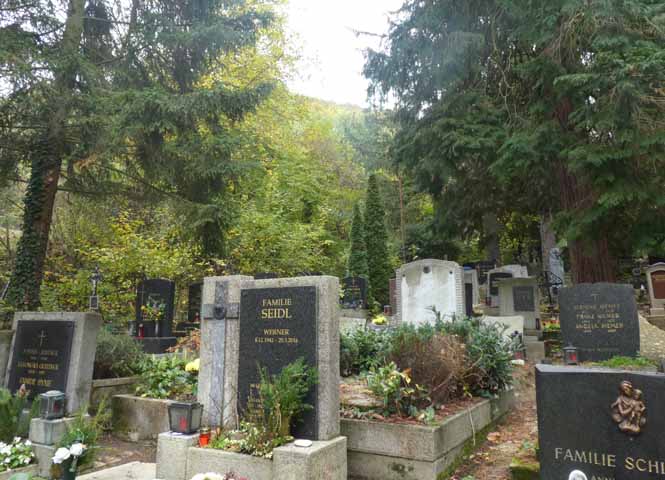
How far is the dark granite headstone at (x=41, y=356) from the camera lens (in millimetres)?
5758

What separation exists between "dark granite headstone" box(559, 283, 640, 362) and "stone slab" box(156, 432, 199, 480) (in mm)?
7237

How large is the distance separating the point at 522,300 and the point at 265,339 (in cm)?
956

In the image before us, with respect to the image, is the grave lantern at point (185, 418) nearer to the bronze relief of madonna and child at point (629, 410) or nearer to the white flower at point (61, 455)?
the white flower at point (61, 455)

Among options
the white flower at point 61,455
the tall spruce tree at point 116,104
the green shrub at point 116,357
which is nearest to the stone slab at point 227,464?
the white flower at point 61,455

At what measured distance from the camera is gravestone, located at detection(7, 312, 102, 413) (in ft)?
18.6

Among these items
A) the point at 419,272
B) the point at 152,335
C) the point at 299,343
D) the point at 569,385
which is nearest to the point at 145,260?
the point at 152,335

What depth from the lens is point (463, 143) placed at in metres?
11.7

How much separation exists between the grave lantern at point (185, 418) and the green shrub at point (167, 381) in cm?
167

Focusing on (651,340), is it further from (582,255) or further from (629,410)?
(629,410)

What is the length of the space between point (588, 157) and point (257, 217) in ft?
36.1

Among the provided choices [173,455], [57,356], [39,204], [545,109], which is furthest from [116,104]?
[545,109]

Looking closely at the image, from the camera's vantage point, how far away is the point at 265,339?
465cm

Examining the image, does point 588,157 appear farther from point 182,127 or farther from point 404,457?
point 182,127

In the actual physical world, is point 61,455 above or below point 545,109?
below
